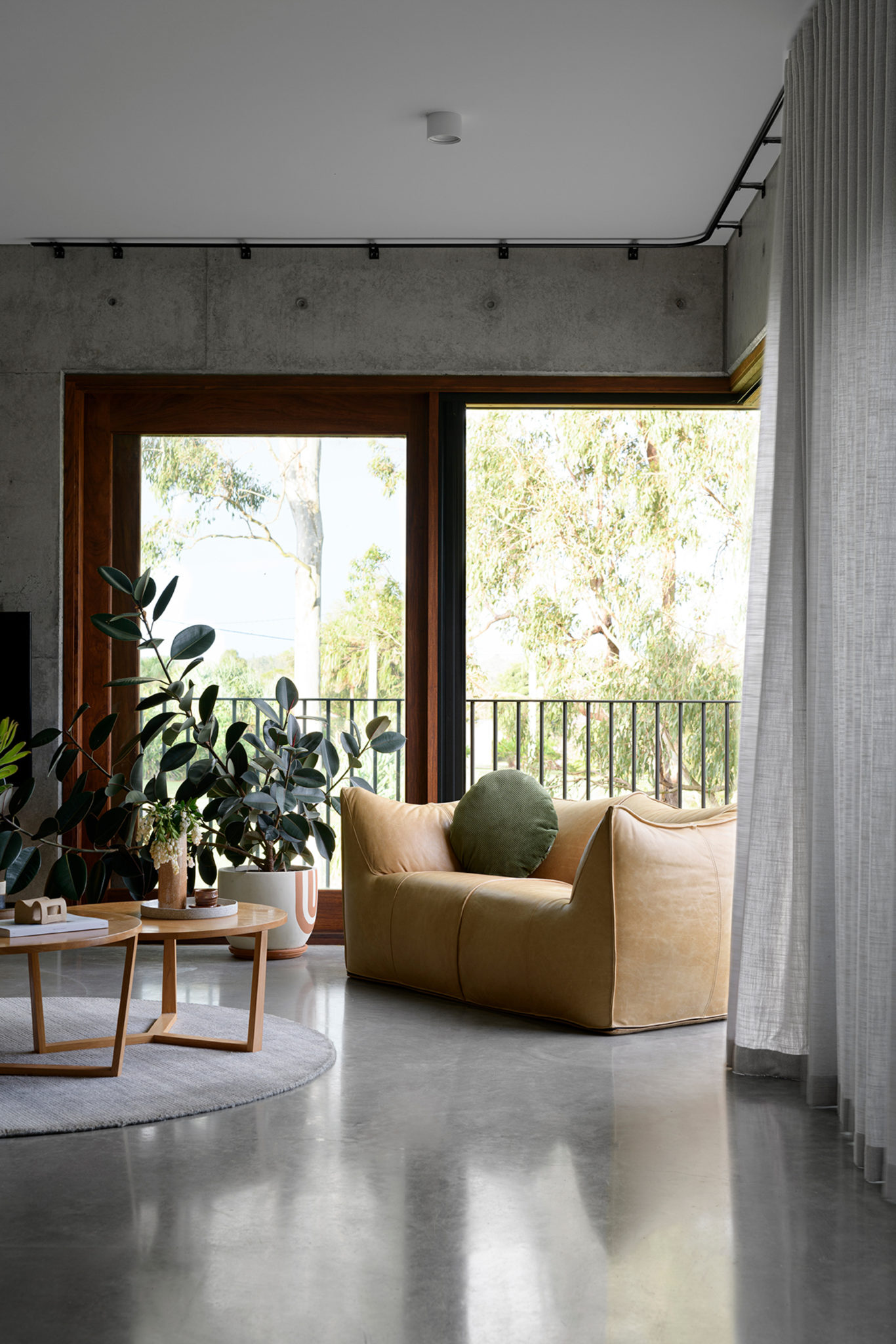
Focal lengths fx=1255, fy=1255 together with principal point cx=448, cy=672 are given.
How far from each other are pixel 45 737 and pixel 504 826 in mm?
1915

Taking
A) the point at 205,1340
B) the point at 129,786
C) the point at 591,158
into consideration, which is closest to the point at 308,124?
the point at 591,158

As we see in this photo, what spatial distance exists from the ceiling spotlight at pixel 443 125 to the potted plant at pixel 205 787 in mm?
1895

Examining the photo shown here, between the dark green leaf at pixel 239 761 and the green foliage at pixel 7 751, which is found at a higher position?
the green foliage at pixel 7 751

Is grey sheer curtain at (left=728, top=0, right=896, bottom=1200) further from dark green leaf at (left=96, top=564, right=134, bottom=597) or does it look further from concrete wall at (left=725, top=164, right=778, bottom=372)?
A: dark green leaf at (left=96, top=564, right=134, bottom=597)

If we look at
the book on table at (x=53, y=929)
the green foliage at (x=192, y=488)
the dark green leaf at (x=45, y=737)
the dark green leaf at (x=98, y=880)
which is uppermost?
the green foliage at (x=192, y=488)

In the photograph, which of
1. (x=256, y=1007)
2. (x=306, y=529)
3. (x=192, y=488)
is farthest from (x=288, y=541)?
(x=256, y=1007)

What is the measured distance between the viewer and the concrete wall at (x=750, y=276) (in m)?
4.58

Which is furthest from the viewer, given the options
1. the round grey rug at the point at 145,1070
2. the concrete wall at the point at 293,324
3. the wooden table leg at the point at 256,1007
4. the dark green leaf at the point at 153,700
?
the concrete wall at the point at 293,324

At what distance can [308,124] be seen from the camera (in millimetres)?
4129

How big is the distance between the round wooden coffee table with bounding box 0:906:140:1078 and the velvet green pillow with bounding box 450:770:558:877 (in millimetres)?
1400

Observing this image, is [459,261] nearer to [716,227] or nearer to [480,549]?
[716,227]

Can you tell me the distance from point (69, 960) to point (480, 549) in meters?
5.33

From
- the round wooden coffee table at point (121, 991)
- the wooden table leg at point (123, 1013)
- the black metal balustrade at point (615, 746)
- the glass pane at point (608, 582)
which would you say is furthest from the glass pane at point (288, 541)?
the glass pane at point (608, 582)

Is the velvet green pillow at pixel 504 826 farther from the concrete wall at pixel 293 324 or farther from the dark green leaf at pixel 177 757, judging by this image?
the concrete wall at pixel 293 324
